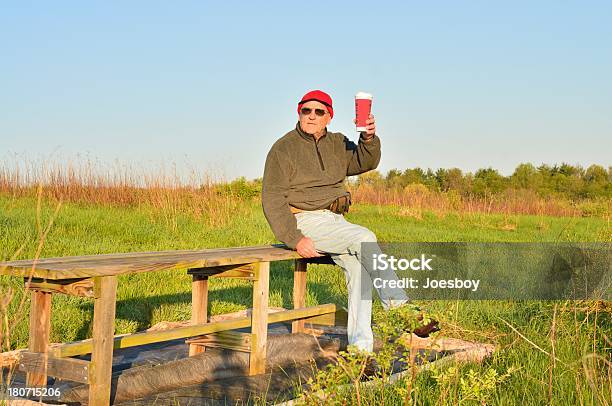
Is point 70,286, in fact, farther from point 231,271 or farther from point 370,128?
point 370,128

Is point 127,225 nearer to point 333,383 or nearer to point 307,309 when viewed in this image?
point 307,309

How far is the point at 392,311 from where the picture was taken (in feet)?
8.92

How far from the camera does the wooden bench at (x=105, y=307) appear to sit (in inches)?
144

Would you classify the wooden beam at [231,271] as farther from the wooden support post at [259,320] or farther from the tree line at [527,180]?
the tree line at [527,180]

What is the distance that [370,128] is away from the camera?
16.9 feet

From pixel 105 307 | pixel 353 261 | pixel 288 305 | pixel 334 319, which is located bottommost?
pixel 288 305

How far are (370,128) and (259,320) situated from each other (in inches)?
59.1

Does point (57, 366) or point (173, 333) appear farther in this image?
point (173, 333)

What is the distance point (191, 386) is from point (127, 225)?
724 cm

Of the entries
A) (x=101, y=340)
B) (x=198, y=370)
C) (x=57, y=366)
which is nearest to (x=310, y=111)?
(x=198, y=370)

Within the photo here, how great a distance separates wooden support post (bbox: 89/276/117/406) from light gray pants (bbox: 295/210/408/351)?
1679 millimetres

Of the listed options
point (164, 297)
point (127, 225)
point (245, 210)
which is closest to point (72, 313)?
point (164, 297)

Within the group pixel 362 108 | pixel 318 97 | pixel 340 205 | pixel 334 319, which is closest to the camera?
pixel 362 108

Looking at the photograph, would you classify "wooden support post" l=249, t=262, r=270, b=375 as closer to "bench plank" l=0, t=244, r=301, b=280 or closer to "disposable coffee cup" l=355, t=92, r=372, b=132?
"bench plank" l=0, t=244, r=301, b=280
